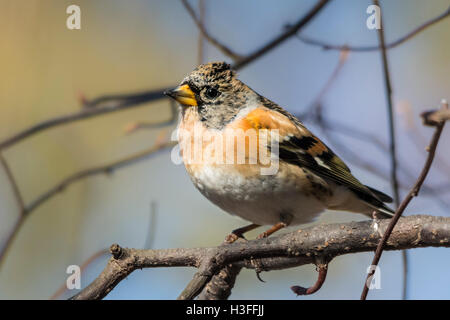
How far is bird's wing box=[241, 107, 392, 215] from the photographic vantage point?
2990 mm

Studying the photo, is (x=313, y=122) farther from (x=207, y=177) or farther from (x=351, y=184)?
(x=207, y=177)

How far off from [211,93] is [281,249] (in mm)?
1212

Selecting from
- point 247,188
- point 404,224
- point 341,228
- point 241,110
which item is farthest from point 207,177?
point 404,224

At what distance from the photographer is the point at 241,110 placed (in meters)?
3.05

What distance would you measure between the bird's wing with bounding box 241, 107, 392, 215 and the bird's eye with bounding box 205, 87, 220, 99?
0.74ft

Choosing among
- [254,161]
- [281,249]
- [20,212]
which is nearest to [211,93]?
[254,161]

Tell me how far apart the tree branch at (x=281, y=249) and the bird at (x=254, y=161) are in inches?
23.8

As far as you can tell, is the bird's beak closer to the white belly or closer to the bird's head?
the bird's head

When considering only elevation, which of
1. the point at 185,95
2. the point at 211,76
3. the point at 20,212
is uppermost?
the point at 211,76

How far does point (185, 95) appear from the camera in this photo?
2947 mm

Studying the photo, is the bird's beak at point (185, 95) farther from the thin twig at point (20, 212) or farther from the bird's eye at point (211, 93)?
the thin twig at point (20, 212)

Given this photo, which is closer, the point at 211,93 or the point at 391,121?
the point at 391,121

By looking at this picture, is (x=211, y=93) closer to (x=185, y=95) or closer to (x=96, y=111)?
(x=185, y=95)
